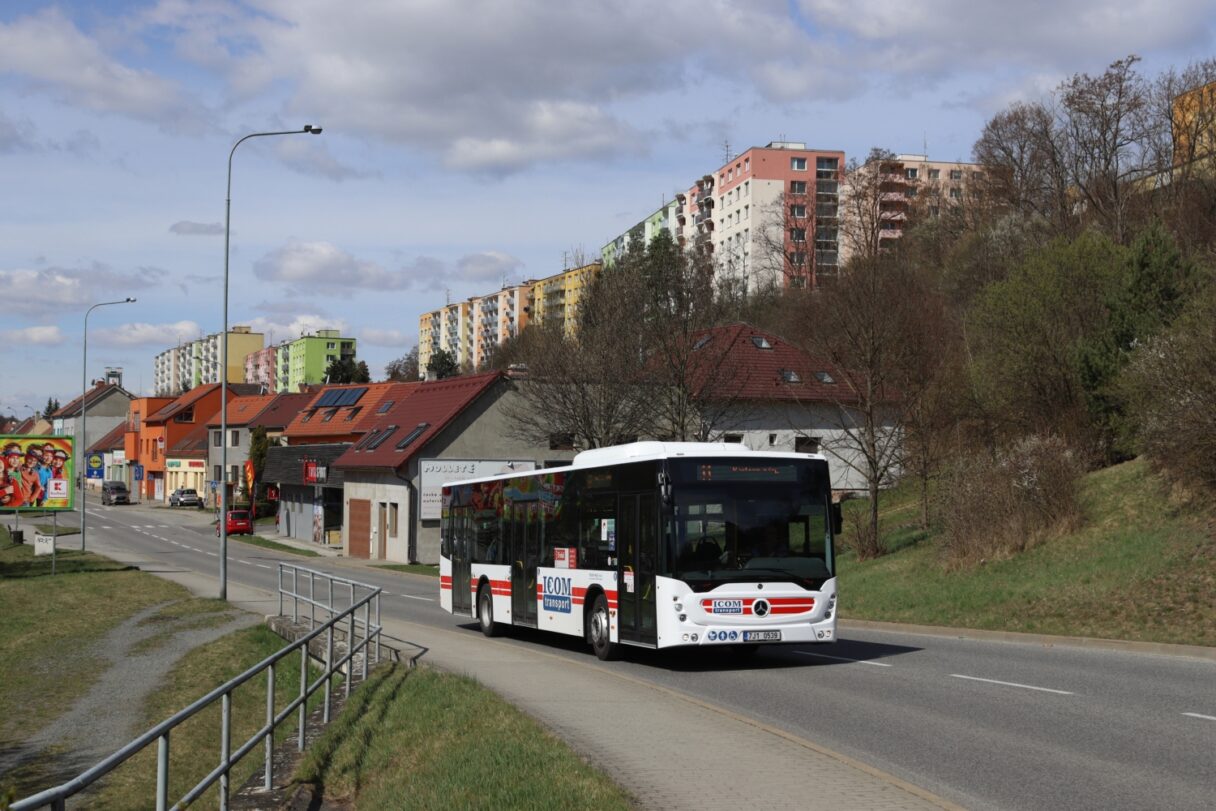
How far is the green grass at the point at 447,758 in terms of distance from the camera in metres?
8.66

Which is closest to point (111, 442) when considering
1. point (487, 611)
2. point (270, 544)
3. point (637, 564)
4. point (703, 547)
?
point (270, 544)

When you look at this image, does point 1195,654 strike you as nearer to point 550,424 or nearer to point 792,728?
point 792,728

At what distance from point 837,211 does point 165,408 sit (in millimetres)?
70272

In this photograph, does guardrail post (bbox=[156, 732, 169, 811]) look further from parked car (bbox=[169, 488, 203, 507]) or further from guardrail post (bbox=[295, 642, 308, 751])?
parked car (bbox=[169, 488, 203, 507])

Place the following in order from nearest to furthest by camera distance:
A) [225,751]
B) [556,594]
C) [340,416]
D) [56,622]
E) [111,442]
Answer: [225,751]
[556,594]
[56,622]
[340,416]
[111,442]

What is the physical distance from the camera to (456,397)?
5481cm

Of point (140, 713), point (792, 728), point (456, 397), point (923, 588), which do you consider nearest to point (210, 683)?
point (140, 713)

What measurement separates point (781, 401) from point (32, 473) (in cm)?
2878

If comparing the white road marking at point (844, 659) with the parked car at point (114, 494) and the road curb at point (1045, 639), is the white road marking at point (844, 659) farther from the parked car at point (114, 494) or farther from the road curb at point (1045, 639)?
the parked car at point (114, 494)

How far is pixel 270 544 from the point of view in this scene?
66812 millimetres

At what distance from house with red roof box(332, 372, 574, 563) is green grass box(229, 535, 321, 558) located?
8.09ft

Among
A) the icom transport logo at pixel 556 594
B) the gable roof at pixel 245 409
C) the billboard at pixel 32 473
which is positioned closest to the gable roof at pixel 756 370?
the icom transport logo at pixel 556 594

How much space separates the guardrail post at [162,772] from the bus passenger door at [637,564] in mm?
10770

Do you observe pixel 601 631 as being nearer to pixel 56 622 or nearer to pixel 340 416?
pixel 56 622
